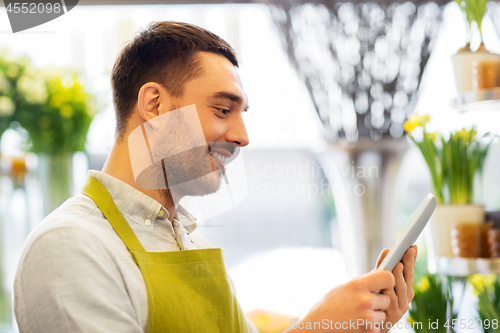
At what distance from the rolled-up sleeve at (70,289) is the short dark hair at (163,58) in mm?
205

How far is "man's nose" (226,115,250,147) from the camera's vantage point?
577mm

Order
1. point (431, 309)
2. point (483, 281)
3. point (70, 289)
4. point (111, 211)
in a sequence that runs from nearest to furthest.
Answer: point (70, 289)
point (111, 211)
point (431, 309)
point (483, 281)

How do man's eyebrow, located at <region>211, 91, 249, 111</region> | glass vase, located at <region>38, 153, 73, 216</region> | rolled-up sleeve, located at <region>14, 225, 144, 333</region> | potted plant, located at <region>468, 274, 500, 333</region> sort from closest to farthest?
rolled-up sleeve, located at <region>14, 225, 144, 333</region> < man's eyebrow, located at <region>211, 91, 249, 111</region> < potted plant, located at <region>468, 274, 500, 333</region> < glass vase, located at <region>38, 153, 73, 216</region>

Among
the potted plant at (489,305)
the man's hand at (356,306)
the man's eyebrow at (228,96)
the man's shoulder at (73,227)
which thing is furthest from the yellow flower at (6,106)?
the potted plant at (489,305)

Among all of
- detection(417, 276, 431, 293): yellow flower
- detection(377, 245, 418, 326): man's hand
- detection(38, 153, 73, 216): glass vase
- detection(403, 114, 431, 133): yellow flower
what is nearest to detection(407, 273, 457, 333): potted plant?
detection(417, 276, 431, 293): yellow flower

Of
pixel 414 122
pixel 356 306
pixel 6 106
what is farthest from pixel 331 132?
pixel 6 106

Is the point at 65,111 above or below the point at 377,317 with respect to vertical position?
above

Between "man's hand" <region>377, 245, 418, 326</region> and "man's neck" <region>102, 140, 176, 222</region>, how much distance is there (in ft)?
1.08

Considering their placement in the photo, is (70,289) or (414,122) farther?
(414,122)

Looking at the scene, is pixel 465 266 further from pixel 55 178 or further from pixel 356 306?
pixel 55 178

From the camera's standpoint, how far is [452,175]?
2.59 feet

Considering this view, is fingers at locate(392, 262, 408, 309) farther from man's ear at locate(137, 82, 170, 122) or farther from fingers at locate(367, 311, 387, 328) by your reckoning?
man's ear at locate(137, 82, 170, 122)

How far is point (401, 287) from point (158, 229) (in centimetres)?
35

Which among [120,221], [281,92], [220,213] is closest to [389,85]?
[281,92]
